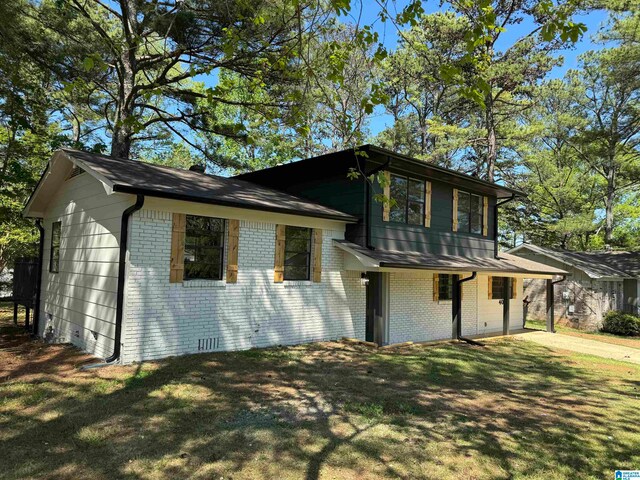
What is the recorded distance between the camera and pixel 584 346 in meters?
13.3

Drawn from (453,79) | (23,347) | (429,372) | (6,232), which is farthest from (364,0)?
(6,232)

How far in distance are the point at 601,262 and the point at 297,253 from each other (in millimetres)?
18720

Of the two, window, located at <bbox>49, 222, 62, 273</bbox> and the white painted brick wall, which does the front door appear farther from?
window, located at <bbox>49, 222, 62, 273</bbox>

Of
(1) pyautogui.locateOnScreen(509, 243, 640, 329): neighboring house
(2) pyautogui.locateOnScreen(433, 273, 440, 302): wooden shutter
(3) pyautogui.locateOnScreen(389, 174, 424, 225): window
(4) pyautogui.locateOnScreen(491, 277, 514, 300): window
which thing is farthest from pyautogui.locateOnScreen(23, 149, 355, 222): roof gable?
(1) pyautogui.locateOnScreen(509, 243, 640, 329): neighboring house

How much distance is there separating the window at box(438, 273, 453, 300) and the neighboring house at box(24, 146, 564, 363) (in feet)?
0.17

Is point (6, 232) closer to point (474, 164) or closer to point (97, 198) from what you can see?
point (97, 198)

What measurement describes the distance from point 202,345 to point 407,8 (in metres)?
6.74

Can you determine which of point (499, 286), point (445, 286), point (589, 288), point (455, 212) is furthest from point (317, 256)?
point (589, 288)

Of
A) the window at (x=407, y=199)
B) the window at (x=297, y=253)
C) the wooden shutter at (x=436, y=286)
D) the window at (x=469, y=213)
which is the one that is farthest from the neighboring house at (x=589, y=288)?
the window at (x=297, y=253)

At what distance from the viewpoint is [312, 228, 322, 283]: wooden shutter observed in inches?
404

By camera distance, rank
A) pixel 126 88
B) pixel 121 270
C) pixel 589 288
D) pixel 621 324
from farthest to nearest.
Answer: pixel 589 288 < pixel 621 324 < pixel 126 88 < pixel 121 270

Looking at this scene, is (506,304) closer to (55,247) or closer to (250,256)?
(250,256)

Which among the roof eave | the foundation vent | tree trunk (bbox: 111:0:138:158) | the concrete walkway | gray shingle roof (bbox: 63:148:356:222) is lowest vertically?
the concrete walkway

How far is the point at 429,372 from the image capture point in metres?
7.84
